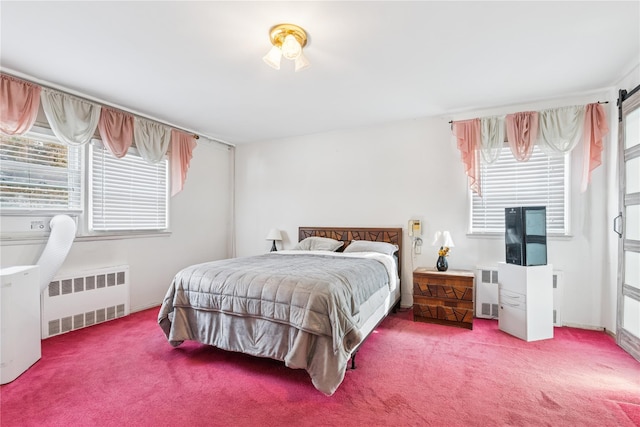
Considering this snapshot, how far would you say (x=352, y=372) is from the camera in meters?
2.24

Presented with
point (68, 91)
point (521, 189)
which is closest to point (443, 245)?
point (521, 189)

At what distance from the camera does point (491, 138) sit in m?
3.48

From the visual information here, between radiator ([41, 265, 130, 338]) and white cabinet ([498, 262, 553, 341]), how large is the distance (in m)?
4.33

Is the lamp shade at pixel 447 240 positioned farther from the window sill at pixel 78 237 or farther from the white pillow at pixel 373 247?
the window sill at pixel 78 237

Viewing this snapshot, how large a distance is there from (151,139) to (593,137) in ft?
16.5

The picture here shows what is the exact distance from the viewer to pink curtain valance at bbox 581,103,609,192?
3.02 metres

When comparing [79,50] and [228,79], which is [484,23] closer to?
[228,79]

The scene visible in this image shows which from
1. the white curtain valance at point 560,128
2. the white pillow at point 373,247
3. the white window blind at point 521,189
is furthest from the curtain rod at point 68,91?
the white curtain valance at point 560,128

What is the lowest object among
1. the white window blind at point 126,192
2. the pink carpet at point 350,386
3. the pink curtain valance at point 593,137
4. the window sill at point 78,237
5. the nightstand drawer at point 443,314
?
the pink carpet at point 350,386

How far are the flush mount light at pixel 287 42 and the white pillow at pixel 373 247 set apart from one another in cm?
229

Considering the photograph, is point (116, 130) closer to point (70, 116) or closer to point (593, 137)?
point (70, 116)

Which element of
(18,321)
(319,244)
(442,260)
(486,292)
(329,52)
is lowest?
(486,292)

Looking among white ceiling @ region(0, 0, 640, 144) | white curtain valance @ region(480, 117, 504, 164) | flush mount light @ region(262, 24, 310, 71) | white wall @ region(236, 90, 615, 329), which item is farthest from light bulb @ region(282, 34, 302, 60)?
white curtain valance @ region(480, 117, 504, 164)

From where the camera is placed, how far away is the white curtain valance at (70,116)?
2871mm
